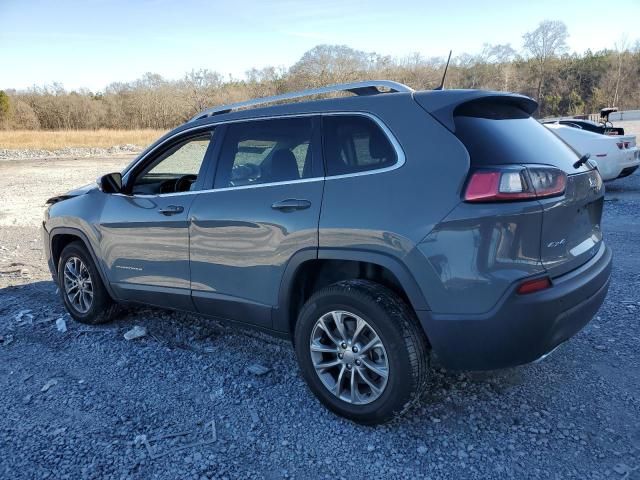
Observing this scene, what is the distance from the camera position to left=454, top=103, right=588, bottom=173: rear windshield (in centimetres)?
257

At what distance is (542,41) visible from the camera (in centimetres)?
5966

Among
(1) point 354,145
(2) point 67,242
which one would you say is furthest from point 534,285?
(2) point 67,242

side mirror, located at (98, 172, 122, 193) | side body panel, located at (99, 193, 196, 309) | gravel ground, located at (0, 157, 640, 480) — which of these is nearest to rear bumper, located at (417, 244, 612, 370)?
gravel ground, located at (0, 157, 640, 480)

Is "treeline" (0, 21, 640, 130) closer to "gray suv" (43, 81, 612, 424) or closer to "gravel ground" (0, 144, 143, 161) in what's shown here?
"gravel ground" (0, 144, 143, 161)


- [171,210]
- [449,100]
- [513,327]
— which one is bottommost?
[513,327]

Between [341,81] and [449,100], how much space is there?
46394mm

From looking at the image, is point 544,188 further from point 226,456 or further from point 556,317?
point 226,456

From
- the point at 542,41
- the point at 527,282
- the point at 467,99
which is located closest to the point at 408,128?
the point at 467,99

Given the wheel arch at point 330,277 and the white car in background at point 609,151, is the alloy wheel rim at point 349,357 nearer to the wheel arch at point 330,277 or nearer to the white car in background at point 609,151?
the wheel arch at point 330,277

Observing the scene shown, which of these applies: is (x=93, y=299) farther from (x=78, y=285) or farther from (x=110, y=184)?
(x=110, y=184)

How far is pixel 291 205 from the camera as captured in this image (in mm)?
3043

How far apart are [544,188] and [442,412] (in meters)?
1.43

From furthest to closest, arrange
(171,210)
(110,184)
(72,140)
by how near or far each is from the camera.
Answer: (72,140) → (110,184) → (171,210)

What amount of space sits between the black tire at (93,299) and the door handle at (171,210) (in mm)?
1188
